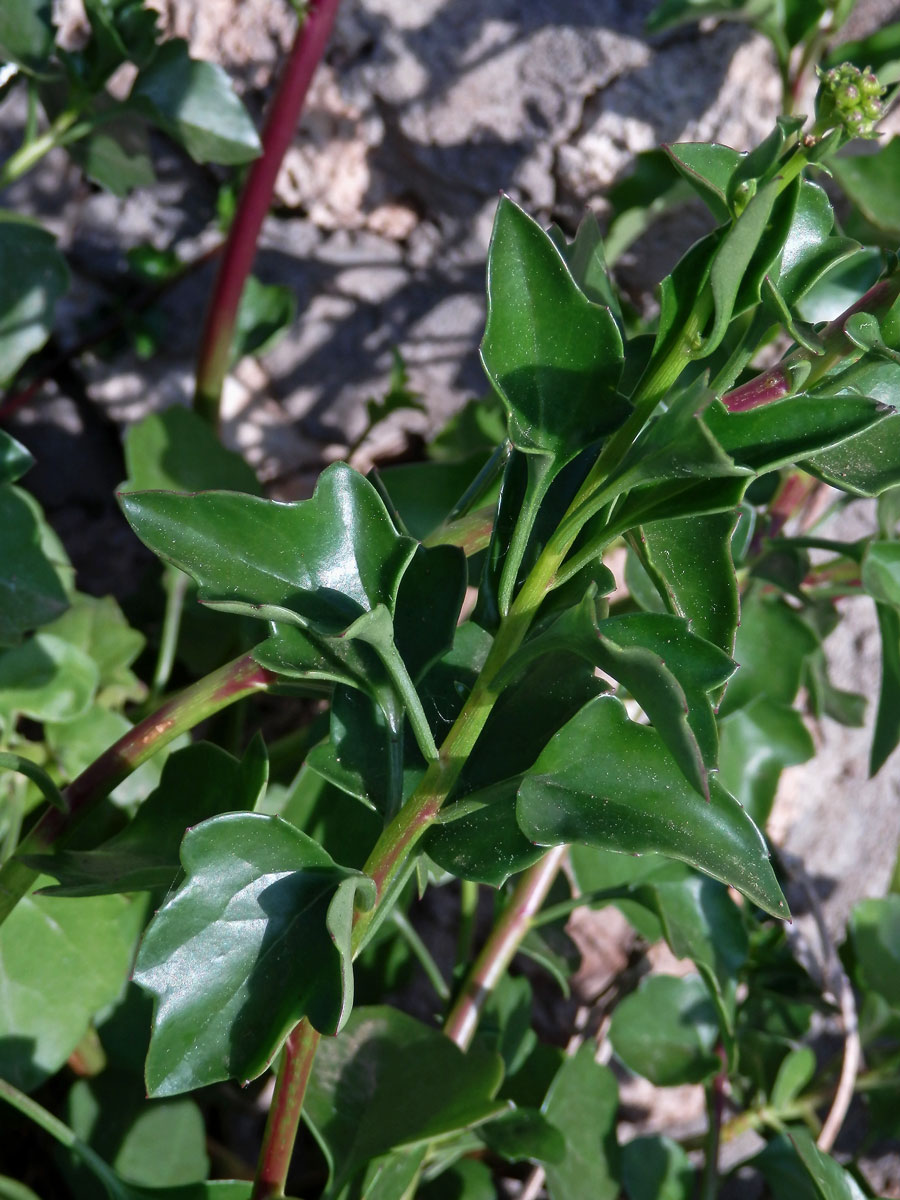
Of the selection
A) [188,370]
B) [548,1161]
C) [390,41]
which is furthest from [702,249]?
[188,370]

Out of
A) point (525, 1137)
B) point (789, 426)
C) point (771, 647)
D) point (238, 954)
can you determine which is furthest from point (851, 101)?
point (525, 1137)

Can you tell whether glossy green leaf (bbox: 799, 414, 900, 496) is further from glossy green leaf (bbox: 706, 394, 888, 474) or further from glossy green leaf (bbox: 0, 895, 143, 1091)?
glossy green leaf (bbox: 0, 895, 143, 1091)

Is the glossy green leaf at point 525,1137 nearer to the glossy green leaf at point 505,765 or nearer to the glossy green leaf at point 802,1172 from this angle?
the glossy green leaf at point 802,1172

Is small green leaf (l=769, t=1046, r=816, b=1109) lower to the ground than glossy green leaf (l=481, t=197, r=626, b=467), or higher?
lower

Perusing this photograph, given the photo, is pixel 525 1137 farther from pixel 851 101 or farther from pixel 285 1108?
pixel 851 101

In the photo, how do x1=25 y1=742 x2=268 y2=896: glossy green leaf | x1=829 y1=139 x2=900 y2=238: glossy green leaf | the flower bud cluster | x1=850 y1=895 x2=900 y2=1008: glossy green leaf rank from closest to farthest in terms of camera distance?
the flower bud cluster → x1=25 y1=742 x2=268 y2=896: glossy green leaf → x1=829 y1=139 x2=900 y2=238: glossy green leaf → x1=850 y1=895 x2=900 y2=1008: glossy green leaf

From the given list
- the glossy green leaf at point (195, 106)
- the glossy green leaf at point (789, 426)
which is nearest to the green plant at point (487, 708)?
the glossy green leaf at point (789, 426)

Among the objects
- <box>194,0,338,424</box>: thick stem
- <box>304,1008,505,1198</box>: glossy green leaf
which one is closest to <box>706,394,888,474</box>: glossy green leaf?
<box>304,1008,505,1198</box>: glossy green leaf
